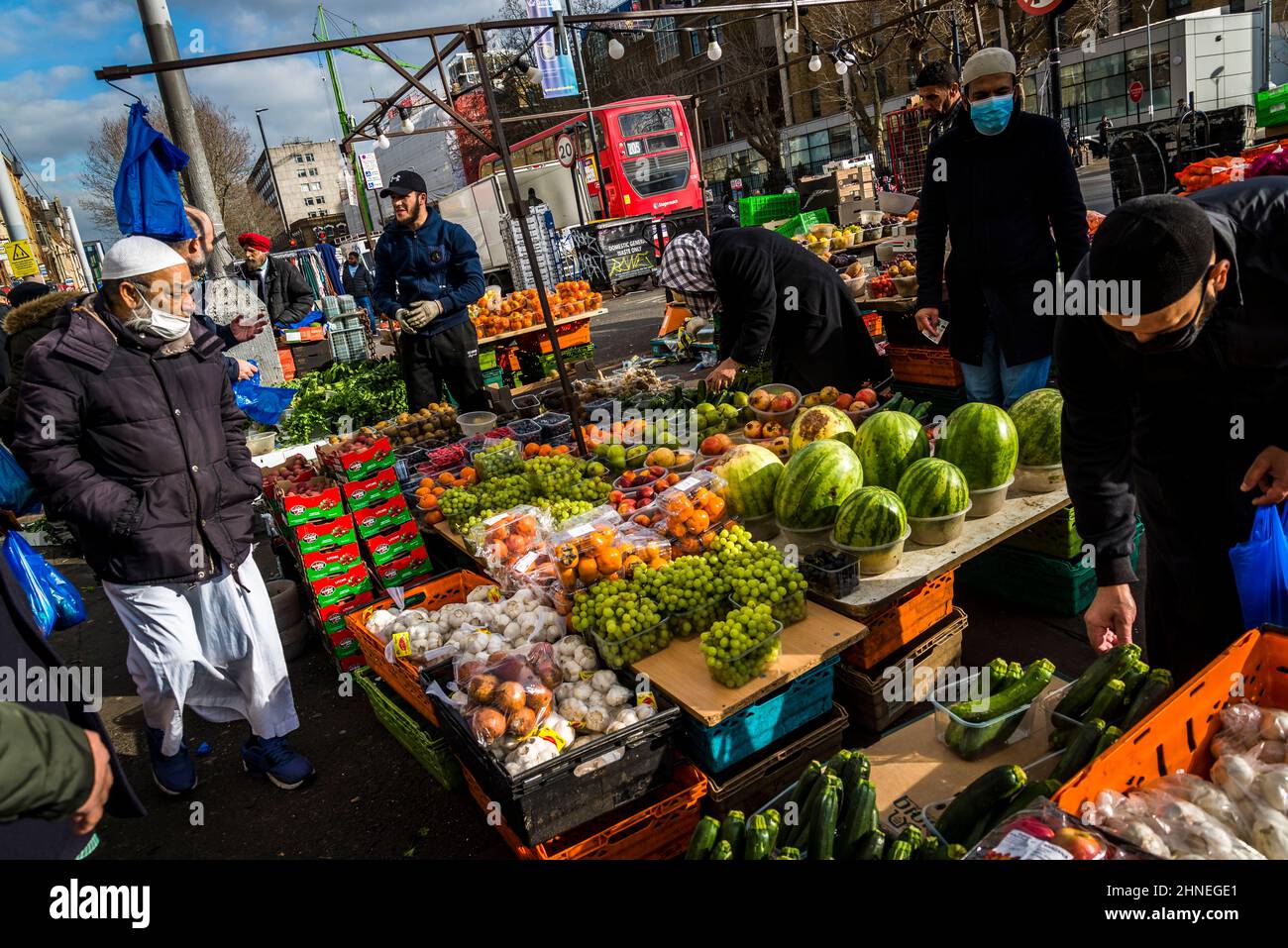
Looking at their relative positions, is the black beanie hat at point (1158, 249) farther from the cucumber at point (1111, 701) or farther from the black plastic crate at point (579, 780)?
the black plastic crate at point (579, 780)

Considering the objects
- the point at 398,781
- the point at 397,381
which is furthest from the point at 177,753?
the point at 397,381

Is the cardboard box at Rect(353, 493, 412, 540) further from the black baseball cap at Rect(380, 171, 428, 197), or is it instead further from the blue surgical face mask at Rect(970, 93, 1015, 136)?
the blue surgical face mask at Rect(970, 93, 1015, 136)

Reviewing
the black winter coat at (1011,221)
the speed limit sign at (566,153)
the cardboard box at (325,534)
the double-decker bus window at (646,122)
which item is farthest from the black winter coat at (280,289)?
the double-decker bus window at (646,122)

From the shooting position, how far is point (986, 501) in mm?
3385

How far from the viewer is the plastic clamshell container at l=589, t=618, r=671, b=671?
2.93 m

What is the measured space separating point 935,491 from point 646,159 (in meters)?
20.3

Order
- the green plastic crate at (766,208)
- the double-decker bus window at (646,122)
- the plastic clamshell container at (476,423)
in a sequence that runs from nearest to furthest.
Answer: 1. the plastic clamshell container at (476,423)
2. the green plastic crate at (766,208)
3. the double-decker bus window at (646,122)

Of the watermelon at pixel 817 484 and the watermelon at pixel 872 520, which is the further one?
the watermelon at pixel 817 484

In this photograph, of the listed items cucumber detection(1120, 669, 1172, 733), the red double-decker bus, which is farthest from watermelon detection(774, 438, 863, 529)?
the red double-decker bus

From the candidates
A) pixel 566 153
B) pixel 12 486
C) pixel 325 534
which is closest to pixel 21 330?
pixel 12 486

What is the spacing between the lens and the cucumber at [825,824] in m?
1.94

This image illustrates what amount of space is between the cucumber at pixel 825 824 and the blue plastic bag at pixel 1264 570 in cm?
121

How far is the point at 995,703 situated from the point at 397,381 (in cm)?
973
